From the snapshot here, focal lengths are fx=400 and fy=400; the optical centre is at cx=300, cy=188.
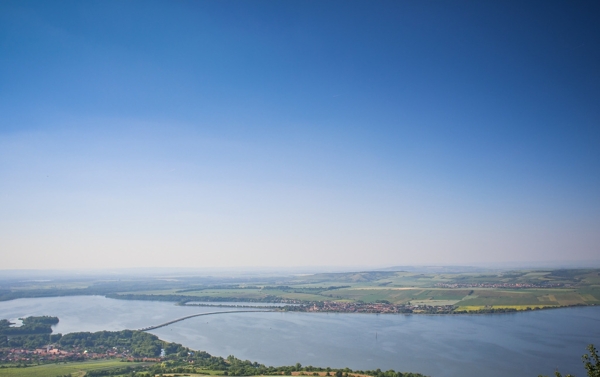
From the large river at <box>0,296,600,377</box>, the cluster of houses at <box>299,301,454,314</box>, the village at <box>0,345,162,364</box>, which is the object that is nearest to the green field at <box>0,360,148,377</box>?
the village at <box>0,345,162,364</box>

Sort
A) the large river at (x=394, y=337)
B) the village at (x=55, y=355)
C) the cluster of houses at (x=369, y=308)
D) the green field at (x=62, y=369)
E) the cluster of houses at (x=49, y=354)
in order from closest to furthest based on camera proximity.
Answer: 1. the green field at (x=62, y=369)
2. the large river at (x=394, y=337)
3. the village at (x=55, y=355)
4. the cluster of houses at (x=49, y=354)
5. the cluster of houses at (x=369, y=308)

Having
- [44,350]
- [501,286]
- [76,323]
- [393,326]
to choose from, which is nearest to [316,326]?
[393,326]

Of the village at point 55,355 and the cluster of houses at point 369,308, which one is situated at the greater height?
the cluster of houses at point 369,308

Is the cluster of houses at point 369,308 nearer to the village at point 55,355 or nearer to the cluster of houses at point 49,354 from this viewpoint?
the village at point 55,355

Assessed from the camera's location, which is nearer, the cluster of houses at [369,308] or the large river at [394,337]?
the large river at [394,337]

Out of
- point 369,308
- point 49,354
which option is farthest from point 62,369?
point 369,308

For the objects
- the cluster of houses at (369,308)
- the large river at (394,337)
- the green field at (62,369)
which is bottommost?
the green field at (62,369)

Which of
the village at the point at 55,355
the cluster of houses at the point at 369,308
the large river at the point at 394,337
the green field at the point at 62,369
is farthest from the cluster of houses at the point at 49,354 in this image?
the cluster of houses at the point at 369,308

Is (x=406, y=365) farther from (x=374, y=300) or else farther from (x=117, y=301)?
(x=117, y=301)
